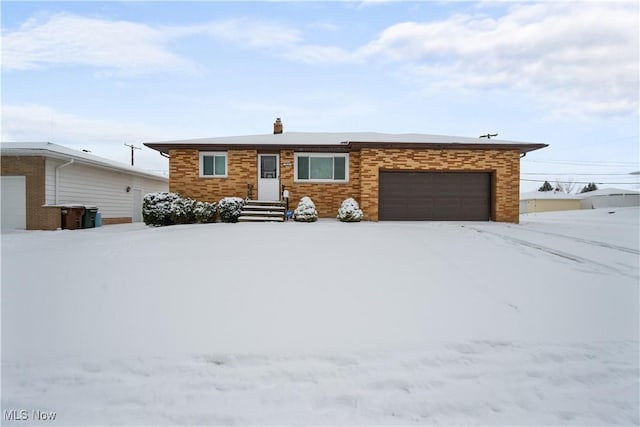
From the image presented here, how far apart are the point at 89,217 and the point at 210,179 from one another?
5.67 meters

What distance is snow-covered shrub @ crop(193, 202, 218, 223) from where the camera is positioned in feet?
41.8

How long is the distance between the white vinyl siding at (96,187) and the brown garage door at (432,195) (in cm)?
1374

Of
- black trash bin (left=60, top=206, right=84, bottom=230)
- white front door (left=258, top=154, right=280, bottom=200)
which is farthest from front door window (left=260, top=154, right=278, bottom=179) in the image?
black trash bin (left=60, top=206, right=84, bottom=230)

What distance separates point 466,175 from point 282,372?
13.5 m

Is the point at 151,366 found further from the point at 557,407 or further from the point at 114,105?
the point at 114,105

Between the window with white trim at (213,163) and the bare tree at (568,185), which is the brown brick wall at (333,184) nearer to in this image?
the window with white trim at (213,163)

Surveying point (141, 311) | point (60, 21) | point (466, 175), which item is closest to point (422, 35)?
point (466, 175)

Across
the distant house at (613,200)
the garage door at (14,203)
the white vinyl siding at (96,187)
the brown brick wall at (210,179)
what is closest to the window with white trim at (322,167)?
the brown brick wall at (210,179)

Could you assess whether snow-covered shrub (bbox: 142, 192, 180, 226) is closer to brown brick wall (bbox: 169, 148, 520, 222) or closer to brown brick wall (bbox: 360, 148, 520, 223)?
brown brick wall (bbox: 169, 148, 520, 222)

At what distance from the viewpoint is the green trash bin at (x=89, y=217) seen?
564 inches

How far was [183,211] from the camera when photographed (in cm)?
1260

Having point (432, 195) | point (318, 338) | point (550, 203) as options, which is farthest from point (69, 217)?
point (550, 203)

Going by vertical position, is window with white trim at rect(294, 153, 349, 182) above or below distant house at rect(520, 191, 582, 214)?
above

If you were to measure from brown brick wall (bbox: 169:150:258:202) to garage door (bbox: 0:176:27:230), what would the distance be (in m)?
5.64
